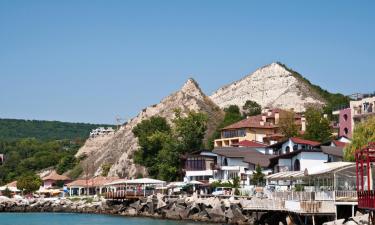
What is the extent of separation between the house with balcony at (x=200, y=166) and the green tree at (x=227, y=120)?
71.9 ft

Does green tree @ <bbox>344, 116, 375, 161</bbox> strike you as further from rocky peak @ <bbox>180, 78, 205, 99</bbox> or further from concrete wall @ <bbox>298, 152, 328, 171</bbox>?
rocky peak @ <bbox>180, 78, 205, 99</bbox>

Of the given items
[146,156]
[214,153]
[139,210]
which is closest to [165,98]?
[146,156]

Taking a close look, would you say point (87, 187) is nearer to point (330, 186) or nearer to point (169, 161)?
point (169, 161)

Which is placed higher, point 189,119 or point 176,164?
point 189,119

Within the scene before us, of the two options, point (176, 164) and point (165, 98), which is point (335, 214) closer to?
point (176, 164)

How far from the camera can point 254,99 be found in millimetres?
191750

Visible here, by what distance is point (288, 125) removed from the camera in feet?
388

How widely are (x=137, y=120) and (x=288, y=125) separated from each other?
201ft

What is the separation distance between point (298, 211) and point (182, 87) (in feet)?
394

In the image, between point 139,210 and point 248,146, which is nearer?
point 139,210

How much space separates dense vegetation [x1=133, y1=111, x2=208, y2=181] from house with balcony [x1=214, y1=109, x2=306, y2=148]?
249 inches

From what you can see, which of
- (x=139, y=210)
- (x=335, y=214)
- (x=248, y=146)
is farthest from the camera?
(x=248, y=146)

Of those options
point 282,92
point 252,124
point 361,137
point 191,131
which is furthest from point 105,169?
point 361,137

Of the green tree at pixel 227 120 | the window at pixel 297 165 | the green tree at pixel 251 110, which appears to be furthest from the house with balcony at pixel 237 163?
the green tree at pixel 251 110
